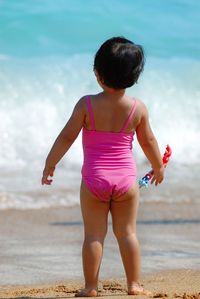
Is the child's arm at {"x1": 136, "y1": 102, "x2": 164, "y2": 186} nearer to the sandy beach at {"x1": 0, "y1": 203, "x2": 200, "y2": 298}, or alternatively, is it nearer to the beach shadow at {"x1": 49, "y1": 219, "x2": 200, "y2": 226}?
the sandy beach at {"x1": 0, "y1": 203, "x2": 200, "y2": 298}

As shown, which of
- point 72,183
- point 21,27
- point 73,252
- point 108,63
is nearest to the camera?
Result: point 108,63

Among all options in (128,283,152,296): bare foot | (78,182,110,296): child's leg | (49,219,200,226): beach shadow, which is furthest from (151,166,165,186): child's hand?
(49,219,200,226): beach shadow

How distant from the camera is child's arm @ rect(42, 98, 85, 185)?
4508 mm

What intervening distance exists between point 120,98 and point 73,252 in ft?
6.88

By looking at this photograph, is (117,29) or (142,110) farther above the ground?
(142,110)

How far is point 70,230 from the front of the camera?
7.38 metres

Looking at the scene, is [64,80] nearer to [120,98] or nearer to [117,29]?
[117,29]

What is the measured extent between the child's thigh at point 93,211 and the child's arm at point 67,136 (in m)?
0.17

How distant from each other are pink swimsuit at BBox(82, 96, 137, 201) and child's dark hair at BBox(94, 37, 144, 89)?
132 mm

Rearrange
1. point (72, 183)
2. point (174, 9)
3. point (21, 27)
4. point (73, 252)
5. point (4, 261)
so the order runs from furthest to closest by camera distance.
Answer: point (174, 9), point (21, 27), point (72, 183), point (73, 252), point (4, 261)

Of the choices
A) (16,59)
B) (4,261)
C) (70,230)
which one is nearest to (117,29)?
(16,59)

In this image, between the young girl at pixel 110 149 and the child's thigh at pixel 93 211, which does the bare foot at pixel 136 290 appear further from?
the child's thigh at pixel 93 211

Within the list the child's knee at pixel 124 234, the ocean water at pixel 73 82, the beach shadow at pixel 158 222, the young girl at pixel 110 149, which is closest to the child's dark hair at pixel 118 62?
the young girl at pixel 110 149

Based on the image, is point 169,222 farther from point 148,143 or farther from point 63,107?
point 63,107
